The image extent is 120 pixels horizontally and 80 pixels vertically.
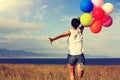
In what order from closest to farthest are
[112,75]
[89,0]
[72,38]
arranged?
[72,38]
[89,0]
[112,75]

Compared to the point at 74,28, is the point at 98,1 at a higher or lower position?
higher

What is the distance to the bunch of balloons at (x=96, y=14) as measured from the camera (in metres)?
12.9

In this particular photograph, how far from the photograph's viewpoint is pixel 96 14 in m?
13.0

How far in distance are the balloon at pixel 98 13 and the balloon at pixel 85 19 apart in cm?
23

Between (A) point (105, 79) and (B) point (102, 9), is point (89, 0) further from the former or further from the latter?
(A) point (105, 79)

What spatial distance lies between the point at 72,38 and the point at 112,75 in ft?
26.8

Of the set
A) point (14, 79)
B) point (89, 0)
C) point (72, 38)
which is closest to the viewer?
point (72, 38)

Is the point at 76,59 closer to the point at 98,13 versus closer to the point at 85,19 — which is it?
the point at 85,19

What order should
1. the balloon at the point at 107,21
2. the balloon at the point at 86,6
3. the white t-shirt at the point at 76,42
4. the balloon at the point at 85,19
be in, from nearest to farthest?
the white t-shirt at the point at 76,42 → the balloon at the point at 85,19 → the balloon at the point at 86,6 → the balloon at the point at 107,21

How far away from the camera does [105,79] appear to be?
17.7m

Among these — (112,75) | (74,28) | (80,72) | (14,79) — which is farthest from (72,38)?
Result: (112,75)

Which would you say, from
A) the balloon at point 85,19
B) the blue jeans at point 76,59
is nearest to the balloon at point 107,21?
the balloon at point 85,19

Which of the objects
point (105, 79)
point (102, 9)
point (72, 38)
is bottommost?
point (105, 79)

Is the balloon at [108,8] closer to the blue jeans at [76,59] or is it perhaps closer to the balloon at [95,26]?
the balloon at [95,26]
